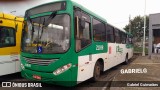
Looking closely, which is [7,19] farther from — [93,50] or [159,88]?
[159,88]

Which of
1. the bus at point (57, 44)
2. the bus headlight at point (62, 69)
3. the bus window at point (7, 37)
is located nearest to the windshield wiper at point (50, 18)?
the bus at point (57, 44)

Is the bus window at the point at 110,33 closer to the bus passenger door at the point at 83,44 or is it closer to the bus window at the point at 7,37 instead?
the bus passenger door at the point at 83,44

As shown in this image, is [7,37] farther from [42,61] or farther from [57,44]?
[57,44]

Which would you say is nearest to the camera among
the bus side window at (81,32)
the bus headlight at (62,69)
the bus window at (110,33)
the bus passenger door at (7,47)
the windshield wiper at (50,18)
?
the bus headlight at (62,69)

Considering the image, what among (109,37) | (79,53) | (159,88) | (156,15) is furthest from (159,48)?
(79,53)

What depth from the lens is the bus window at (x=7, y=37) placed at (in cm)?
748

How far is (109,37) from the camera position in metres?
9.59

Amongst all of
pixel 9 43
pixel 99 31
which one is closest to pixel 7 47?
pixel 9 43

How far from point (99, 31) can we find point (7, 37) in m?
4.01

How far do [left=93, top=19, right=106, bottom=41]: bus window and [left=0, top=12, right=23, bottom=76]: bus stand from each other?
353 centimetres

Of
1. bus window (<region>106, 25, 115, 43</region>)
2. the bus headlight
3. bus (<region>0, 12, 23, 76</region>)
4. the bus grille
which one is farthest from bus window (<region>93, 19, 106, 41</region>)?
bus (<region>0, 12, 23, 76</region>)

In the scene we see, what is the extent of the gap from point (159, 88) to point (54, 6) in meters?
4.47

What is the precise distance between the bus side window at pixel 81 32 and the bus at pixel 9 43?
11.1 feet

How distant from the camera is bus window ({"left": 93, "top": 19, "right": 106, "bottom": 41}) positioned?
297 inches
